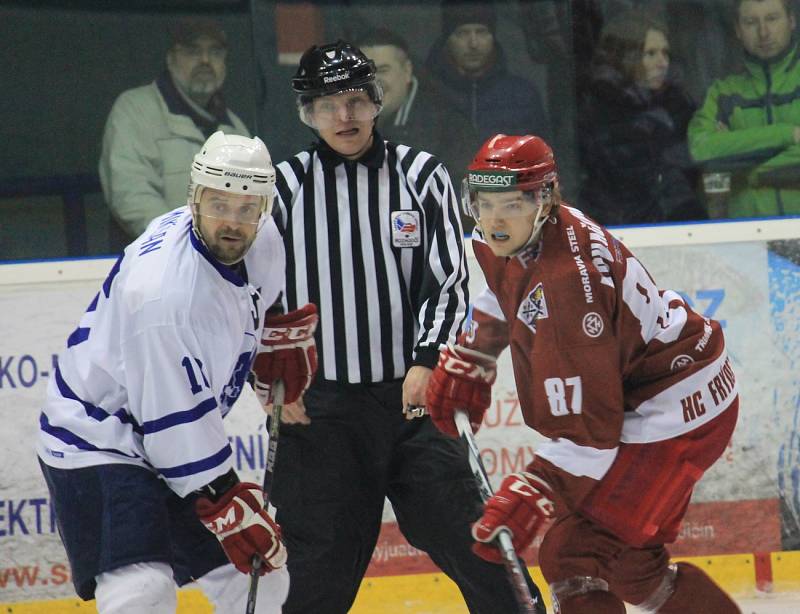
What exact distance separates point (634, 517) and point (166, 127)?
1.92m

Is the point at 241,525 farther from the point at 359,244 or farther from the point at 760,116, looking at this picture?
the point at 760,116

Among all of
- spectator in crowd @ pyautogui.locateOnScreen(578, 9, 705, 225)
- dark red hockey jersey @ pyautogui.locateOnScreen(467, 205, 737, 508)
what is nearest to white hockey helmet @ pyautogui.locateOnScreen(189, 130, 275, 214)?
dark red hockey jersey @ pyautogui.locateOnScreen(467, 205, 737, 508)

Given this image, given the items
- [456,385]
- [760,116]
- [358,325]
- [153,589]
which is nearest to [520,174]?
[456,385]

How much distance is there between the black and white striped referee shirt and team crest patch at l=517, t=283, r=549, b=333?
47cm

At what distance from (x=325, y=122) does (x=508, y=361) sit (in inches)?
46.2

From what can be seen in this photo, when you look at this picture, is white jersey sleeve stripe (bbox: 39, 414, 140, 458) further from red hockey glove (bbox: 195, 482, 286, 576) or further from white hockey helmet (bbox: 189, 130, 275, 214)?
white hockey helmet (bbox: 189, 130, 275, 214)

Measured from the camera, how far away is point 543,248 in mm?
2463

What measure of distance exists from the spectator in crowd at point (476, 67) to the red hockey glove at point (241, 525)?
185 centimetres

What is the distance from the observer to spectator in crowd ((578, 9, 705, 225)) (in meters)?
3.98

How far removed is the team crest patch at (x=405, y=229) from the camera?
9.64 ft

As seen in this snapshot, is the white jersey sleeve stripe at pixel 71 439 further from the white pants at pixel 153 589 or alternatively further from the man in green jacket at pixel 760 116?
the man in green jacket at pixel 760 116

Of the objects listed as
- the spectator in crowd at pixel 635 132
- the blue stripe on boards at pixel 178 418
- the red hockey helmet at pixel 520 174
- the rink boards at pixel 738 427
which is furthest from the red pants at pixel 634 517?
the spectator in crowd at pixel 635 132

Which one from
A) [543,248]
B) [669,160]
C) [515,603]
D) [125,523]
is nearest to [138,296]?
[125,523]

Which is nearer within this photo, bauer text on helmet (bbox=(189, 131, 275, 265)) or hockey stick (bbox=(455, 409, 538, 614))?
bauer text on helmet (bbox=(189, 131, 275, 265))
